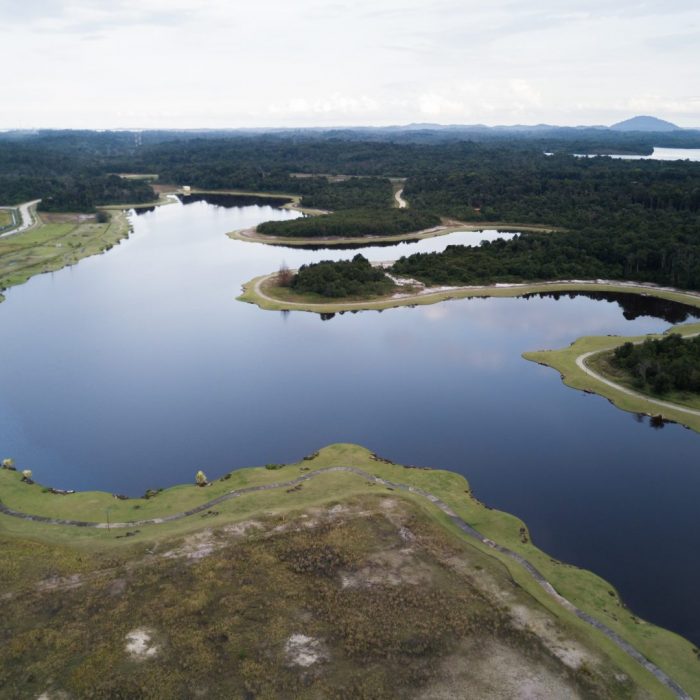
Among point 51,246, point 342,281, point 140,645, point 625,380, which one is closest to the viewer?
point 140,645

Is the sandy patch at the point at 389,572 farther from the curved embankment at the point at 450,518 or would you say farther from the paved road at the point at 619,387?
the paved road at the point at 619,387

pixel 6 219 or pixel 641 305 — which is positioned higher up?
pixel 6 219

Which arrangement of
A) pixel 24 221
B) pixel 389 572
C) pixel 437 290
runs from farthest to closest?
pixel 24 221 < pixel 437 290 < pixel 389 572

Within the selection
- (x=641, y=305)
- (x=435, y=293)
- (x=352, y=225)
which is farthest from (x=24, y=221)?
(x=641, y=305)

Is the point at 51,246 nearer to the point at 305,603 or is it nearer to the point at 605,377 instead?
the point at 605,377

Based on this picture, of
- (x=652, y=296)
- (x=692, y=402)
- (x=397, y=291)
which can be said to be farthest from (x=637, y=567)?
(x=652, y=296)

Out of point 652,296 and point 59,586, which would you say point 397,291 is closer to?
point 652,296
